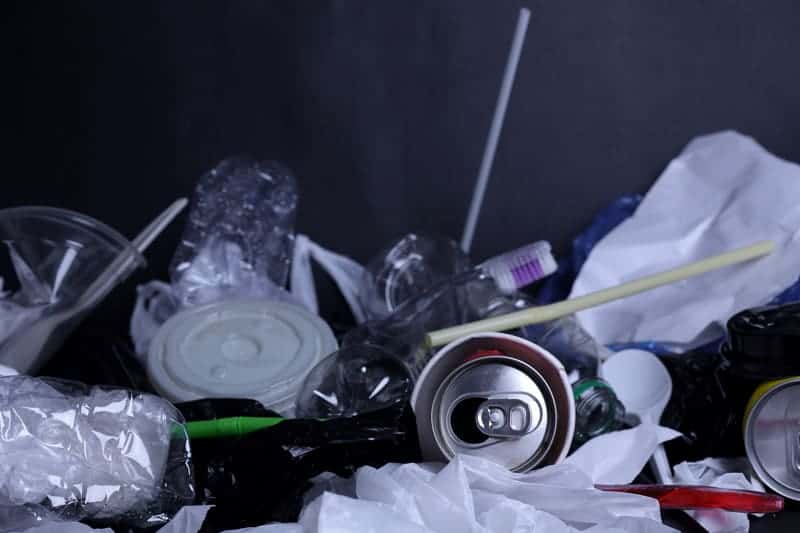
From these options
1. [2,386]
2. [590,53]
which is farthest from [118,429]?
[590,53]

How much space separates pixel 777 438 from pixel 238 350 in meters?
0.64

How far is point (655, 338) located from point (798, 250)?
227mm

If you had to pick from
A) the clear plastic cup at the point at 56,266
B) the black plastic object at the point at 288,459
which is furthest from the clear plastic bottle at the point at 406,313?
the clear plastic cup at the point at 56,266

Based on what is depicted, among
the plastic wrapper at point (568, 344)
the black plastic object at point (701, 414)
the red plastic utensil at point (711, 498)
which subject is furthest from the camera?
the plastic wrapper at point (568, 344)

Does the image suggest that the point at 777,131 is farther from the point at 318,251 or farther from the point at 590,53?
the point at 318,251

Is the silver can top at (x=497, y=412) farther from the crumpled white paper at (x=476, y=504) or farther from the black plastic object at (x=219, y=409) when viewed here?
the black plastic object at (x=219, y=409)

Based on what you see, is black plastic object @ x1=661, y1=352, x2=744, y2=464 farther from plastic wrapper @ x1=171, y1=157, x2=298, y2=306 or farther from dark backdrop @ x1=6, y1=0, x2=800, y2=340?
plastic wrapper @ x1=171, y1=157, x2=298, y2=306

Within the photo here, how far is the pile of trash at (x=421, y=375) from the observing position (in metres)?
0.81

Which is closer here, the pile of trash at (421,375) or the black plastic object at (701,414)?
the pile of trash at (421,375)

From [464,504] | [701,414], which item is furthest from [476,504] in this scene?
[701,414]

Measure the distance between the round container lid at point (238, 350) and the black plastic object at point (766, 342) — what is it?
49cm

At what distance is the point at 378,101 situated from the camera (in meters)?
1.25

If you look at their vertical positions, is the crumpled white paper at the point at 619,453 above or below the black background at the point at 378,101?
below

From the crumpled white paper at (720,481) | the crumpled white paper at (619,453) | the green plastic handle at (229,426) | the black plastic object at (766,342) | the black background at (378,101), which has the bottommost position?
the crumpled white paper at (720,481)
